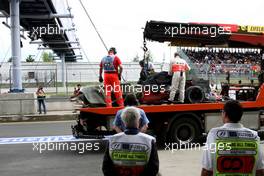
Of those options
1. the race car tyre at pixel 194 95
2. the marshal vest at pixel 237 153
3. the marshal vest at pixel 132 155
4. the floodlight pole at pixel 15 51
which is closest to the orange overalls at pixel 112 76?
the race car tyre at pixel 194 95

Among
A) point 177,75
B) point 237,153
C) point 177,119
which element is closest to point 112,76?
point 177,75

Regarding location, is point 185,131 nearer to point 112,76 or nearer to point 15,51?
point 112,76

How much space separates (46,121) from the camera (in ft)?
68.3

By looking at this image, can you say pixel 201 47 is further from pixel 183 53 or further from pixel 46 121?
pixel 46 121

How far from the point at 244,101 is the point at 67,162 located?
4.98 metres

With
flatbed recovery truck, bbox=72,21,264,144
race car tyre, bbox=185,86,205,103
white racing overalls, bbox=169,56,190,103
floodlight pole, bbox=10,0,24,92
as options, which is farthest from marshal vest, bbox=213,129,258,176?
floodlight pole, bbox=10,0,24,92

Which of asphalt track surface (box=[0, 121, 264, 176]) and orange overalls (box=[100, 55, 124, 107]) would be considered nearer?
asphalt track surface (box=[0, 121, 264, 176])

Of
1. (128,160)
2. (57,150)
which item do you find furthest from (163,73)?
(128,160)

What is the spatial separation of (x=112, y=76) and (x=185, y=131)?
2252mm

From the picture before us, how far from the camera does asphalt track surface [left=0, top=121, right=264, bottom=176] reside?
8.88 meters

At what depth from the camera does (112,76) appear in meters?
11.5

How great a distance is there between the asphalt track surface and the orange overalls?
1427mm

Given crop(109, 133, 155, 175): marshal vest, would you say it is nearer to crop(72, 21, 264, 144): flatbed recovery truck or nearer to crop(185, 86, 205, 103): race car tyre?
crop(72, 21, 264, 144): flatbed recovery truck

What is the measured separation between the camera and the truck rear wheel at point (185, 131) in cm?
1148
